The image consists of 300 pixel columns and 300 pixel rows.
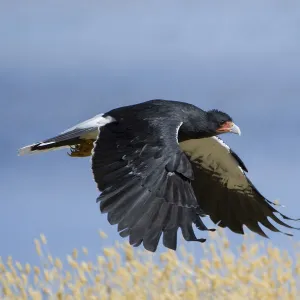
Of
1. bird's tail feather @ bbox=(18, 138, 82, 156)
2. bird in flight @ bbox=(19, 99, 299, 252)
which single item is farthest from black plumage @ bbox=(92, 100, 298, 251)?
bird's tail feather @ bbox=(18, 138, 82, 156)

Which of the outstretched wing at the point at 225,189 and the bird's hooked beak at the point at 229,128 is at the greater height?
the bird's hooked beak at the point at 229,128

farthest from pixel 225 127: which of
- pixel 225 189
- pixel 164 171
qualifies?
pixel 164 171

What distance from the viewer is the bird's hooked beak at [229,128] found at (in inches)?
327

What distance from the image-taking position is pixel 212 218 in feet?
29.3

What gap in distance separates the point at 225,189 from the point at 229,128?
2.76ft

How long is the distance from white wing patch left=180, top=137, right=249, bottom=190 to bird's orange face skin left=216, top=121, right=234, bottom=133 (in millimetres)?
241

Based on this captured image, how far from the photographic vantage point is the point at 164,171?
261 inches

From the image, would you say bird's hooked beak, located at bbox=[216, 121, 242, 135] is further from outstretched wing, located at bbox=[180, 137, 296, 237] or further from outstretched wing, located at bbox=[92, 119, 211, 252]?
outstretched wing, located at bbox=[92, 119, 211, 252]

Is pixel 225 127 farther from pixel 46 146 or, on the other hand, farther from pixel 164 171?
pixel 164 171

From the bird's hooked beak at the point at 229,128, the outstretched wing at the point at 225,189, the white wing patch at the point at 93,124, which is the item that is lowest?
the outstretched wing at the point at 225,189

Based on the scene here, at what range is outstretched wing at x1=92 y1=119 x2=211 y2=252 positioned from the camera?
6.24m

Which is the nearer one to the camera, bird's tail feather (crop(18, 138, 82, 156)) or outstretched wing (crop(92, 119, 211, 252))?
outstretched wing (crop(92, 119, 211, 252))

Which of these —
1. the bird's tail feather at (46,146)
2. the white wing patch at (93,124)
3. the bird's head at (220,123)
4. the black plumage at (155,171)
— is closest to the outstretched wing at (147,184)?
the black plumage at (155,171)

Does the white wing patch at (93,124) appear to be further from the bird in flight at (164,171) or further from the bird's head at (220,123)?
the bird's head at (220,123)
